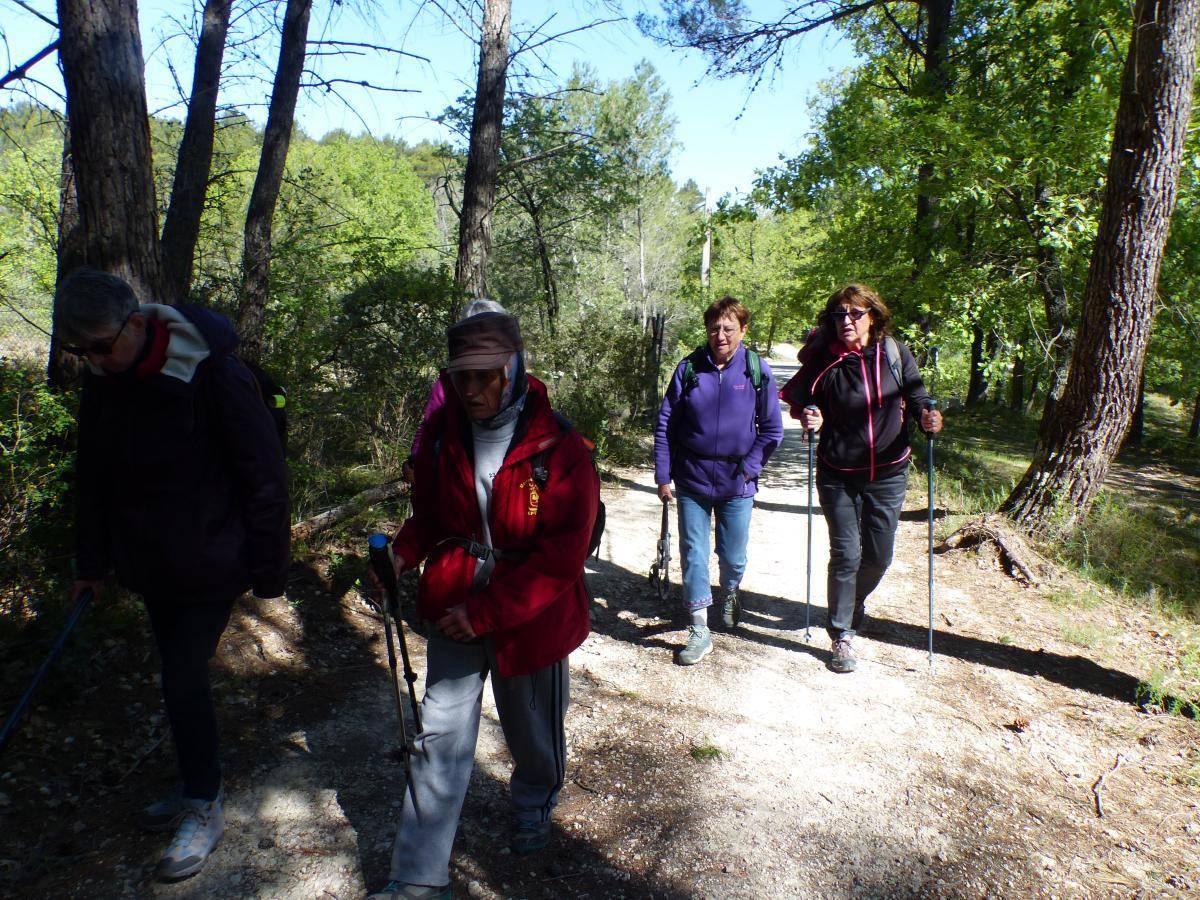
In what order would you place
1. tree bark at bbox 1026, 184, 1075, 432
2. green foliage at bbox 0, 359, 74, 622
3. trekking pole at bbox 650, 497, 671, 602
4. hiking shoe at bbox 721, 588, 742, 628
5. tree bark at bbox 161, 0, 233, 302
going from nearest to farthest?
green foliage at bbox 0, 359, 74, 622 → hiking shoe at bbox 721, 588, 742, 628 → trekking pole at bbox 650, 497, 671, 602 → tree bark at bbox 161, 0, 233, 302 → tree bark at bbox 1026, 184, 1075, 432

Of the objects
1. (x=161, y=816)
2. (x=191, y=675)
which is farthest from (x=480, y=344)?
(x=161, y=816)

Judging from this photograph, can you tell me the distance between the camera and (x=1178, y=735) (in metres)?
3.85

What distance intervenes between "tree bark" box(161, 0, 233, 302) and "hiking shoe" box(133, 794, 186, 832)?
4.78 meters

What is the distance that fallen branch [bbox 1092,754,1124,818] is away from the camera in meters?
3.22

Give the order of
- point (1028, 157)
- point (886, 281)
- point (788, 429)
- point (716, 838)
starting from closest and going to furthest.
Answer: point (716, 838), point (1028, 157), point (886, 281), point (788, 429)

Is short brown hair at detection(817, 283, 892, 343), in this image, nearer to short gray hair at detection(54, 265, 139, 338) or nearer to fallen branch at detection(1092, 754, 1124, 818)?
fallen branch at detection(1092, 754, 1124, 818)

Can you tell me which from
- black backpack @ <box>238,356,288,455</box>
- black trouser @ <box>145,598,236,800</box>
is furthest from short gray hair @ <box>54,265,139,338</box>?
black trouser @ <box>145,598,236,800</box>

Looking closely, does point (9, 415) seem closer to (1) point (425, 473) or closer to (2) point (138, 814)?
(2) point (138, 814)

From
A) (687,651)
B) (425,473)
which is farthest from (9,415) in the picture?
(687,651)

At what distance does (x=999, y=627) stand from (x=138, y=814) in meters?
5.20

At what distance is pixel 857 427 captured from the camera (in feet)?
13.8

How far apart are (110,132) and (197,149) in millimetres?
4304

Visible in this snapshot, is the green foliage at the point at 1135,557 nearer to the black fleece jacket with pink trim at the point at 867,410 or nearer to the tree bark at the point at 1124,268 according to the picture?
the tree bark at the point at 1124,268

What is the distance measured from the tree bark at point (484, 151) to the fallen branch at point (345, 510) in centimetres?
287
